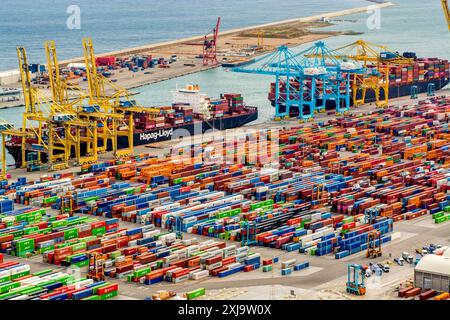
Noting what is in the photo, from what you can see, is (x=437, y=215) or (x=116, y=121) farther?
(x=116, y=121)

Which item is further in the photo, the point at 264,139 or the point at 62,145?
the point at 264,139

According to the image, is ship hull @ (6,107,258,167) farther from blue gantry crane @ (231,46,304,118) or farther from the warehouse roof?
the warehouse roof

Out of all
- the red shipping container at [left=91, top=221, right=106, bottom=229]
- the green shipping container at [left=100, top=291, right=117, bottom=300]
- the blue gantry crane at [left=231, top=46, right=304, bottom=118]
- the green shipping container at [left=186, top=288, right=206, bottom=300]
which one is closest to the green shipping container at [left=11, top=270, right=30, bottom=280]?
the green shipping container at [left=100, top=291, right=117, bottom=300]

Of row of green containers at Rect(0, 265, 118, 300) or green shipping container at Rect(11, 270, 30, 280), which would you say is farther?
green shipping container at Rect(11, 270, 30, 280)

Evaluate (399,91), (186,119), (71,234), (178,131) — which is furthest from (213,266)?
(399,91)

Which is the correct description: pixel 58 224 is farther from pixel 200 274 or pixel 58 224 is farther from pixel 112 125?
pixel 112 125

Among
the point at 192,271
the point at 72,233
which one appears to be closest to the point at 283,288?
the point at 192,271

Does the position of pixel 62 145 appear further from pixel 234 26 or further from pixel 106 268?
pixel 234 26
